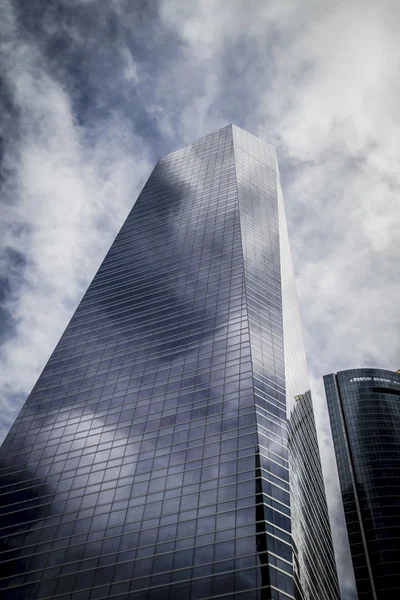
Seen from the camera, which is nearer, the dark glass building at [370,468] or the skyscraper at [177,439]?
the skyscraper at [177,439]

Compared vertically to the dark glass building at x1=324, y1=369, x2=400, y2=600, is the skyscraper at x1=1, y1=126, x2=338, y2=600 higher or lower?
lower

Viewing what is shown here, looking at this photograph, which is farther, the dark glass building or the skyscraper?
the dark glass building

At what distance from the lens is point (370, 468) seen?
16062 cm

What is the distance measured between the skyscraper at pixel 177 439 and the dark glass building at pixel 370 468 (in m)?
51.3

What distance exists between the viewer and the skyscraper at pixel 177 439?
55562 mm

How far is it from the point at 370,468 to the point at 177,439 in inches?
4357

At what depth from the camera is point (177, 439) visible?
6912 centimetres

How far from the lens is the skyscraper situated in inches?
2188

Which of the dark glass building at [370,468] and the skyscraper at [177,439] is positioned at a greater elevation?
the dark glass building at [370,468]

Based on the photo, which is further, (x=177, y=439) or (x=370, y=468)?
(x=370, y=468)

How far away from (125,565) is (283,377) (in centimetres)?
3223

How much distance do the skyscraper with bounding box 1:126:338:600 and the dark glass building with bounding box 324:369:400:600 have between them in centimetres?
5134

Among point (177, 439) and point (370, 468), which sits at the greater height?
point (370, 468)

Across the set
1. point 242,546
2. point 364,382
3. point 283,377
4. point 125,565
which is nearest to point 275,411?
point 283,377
